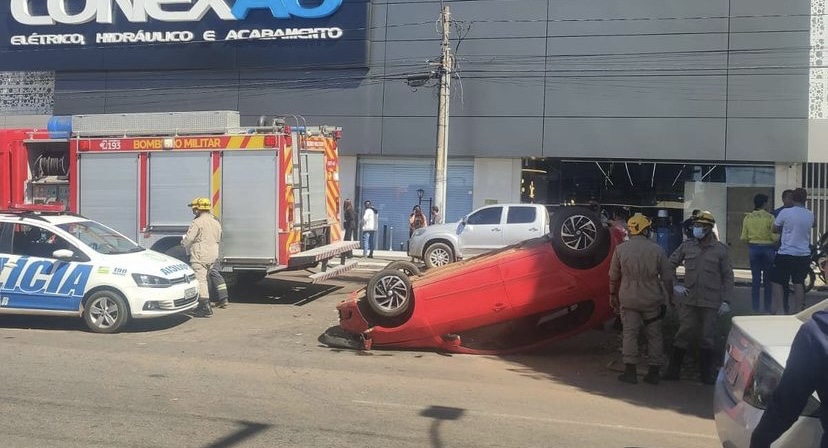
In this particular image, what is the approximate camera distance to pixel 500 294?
8.73 metres

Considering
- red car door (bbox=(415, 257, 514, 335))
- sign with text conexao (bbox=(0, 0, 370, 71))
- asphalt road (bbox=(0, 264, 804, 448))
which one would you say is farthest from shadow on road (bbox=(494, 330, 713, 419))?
sign with text conexao (bbox=(0, 0, 370, 71))

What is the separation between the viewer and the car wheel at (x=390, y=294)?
887 centimetres

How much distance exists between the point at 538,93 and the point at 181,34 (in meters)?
12.0

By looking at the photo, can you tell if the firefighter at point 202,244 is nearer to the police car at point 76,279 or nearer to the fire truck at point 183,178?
the fire truck at point 183,178

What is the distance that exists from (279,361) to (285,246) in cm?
365

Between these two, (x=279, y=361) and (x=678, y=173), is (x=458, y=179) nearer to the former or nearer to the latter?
(x=678, y=173)

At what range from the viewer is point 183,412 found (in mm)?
6453

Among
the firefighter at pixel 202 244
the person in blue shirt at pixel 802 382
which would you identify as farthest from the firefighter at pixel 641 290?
the firefighter at pixel 202 244

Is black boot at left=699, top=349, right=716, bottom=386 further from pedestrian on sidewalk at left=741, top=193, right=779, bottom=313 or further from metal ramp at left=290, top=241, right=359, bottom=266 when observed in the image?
metal ramp at left=290, top=241, right=359, bottom=266

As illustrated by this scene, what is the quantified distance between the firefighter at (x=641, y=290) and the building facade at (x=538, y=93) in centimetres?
1607

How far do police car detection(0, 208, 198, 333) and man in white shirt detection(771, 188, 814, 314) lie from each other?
Result: 826 cm

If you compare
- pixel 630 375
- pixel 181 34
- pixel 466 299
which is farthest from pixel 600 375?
pixel 181 34

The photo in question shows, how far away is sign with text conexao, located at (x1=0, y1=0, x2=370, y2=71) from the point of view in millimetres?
25078

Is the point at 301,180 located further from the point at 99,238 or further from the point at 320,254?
the point at 99,238
